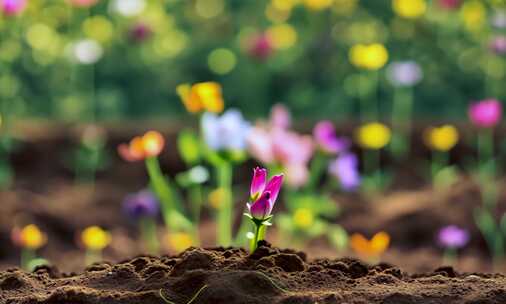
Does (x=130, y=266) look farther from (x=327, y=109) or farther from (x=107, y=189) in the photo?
(x=327, y=109)

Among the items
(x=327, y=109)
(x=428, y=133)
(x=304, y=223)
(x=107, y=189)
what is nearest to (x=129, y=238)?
(x=107, y=189)

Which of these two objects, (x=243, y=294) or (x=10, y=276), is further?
(x=10, y=276)

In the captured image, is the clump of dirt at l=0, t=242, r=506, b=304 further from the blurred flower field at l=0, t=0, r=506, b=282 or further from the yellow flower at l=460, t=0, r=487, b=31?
the yellow flower at l=460, t=0, r=487, b=31

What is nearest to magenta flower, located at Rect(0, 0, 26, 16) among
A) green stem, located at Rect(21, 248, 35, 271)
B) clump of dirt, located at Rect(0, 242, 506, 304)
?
green stem, located at Rect(21, 248, 35, 271)

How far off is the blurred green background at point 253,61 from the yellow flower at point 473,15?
0.01 m

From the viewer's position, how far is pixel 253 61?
747 cm

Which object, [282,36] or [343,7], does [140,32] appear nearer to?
[282,36]

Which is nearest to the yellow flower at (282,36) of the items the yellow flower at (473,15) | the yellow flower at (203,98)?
the yellow flower at (473,15)

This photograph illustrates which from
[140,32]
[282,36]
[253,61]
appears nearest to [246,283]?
[140,32]

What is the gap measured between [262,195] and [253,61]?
17.4ft

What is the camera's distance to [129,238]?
5.07 metres

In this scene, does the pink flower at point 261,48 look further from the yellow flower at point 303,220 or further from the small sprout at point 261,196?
the small sprout at point 261,196

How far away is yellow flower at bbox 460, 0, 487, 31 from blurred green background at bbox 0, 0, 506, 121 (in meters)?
0.01

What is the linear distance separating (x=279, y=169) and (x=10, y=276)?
67.9 inches
